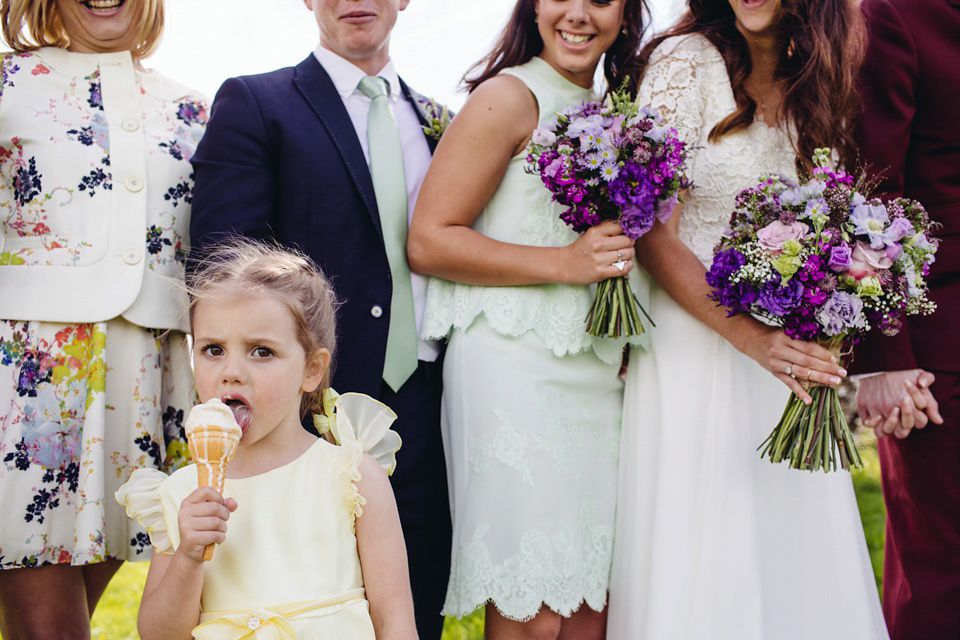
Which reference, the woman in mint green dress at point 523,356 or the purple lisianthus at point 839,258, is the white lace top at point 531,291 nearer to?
the woman in mint green dress at point 523,356

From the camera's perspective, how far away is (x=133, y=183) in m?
4.26

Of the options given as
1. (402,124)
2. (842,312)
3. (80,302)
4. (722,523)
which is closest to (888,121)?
(842,312)

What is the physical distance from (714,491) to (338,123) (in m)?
2.12

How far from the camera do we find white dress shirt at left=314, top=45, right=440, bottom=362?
433cm

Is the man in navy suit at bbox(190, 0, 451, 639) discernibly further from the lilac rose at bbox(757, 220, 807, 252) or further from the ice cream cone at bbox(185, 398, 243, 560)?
the lilac rose at bbox(757, 220, 807, 252)

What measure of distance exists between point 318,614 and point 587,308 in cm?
165

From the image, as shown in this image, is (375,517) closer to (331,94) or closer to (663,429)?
(663,429)


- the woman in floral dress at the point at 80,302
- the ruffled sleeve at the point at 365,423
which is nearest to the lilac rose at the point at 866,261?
the ruffled sleeve at the point at 365,423

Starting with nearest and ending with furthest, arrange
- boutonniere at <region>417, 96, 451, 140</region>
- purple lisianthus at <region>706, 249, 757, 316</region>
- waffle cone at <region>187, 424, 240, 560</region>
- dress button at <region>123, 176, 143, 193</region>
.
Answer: waffle cone at <region>187, 424, 240, 560</region> < purple lisianthus at <region>706, 249, 757, 316</region> < dress button at <region>123, 176, 143, 193</region> < boutonniere at <region>417, 96, 451, 140</region>

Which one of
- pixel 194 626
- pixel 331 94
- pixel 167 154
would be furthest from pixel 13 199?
pixel 194 626

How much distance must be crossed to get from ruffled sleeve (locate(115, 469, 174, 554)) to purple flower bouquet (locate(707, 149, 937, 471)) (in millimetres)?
2040

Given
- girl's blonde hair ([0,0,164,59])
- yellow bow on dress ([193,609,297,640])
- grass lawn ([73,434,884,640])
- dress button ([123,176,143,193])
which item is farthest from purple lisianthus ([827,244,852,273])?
grass lawn ([73,434,884,640])

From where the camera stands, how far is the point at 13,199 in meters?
4.21

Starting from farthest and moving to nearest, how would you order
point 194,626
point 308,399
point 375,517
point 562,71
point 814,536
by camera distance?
point 562,71 < point 814,536 < point 308,399 < point 375,517 < point 194,626
